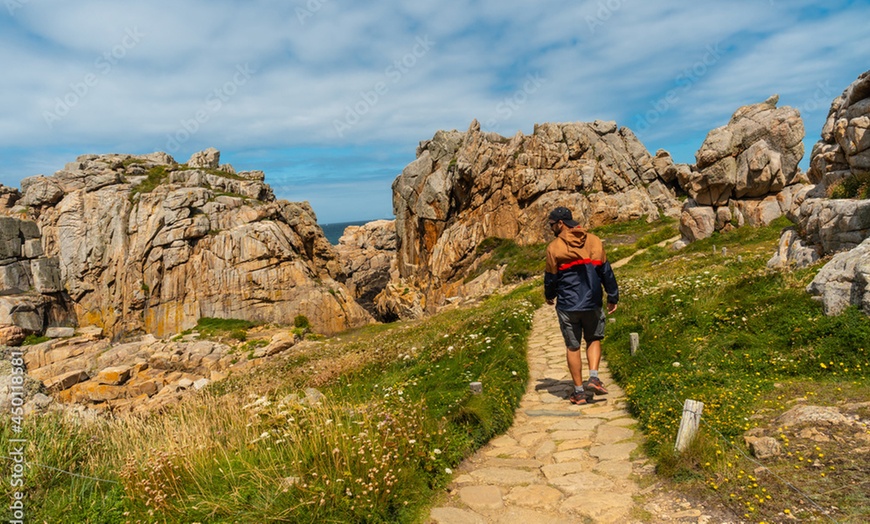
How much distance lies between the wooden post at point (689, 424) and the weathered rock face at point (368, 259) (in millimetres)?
53515

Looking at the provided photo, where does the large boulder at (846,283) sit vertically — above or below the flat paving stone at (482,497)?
above

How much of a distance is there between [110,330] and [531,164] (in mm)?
43975

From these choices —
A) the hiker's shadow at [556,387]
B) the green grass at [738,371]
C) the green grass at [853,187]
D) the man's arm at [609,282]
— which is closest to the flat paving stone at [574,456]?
the green grass at [738,371]

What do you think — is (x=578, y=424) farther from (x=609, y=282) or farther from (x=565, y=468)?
(x=609, y=282)

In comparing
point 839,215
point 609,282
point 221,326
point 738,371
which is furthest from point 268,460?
point 221,326

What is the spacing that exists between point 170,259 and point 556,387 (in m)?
46.3

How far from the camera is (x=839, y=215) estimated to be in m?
12.4

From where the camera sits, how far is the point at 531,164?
48844mm

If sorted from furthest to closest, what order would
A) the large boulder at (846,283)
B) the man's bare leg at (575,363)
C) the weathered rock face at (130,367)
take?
1. the weathered rock face at (130,367)
2. the man's bare leg at (575,363)
3. the large boulder at (846,283)

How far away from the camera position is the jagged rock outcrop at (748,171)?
1078 inches

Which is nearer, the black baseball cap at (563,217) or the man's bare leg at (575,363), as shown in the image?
the man's bare leg at (575,363)

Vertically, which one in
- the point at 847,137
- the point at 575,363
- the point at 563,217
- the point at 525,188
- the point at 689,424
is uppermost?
the point at 525,188

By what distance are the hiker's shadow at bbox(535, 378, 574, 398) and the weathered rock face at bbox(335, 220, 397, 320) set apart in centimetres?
4896

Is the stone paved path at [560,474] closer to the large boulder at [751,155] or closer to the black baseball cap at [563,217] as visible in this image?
the black baseball cap at [563,217]
